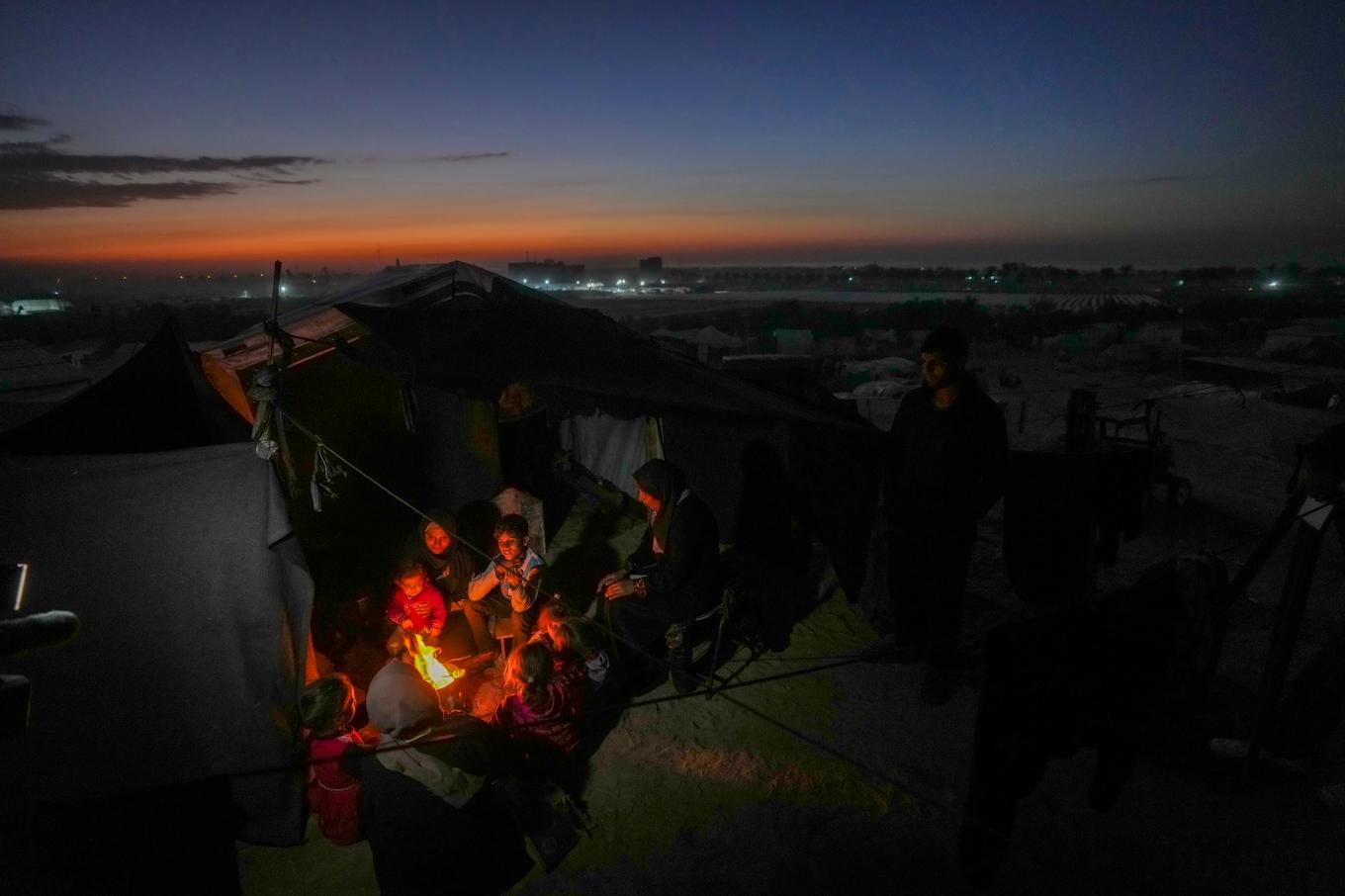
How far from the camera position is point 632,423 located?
8234 millimetres

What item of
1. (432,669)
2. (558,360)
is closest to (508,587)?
(432,669)

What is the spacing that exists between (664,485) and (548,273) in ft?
400

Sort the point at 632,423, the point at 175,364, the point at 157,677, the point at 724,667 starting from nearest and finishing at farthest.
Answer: the point at 157,677 → the point at 175,364 → the point at 724,667 → the point at 632,423

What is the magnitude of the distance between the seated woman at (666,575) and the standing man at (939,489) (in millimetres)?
1350

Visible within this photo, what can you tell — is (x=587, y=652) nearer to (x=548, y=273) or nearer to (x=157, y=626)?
(x=157, y=626)

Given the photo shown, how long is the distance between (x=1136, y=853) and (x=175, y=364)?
20.3ft

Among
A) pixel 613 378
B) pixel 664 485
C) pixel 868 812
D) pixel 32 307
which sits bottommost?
pixel 868 812

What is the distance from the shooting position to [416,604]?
461cm

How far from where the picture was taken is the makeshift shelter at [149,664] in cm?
327

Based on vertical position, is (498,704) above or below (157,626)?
Result: below

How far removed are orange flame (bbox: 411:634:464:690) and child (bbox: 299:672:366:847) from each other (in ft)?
2.16

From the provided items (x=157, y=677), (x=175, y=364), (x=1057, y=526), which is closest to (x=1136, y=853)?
(x=1057, y=526)

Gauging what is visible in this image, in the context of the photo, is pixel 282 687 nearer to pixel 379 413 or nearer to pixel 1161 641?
pixel 379 413

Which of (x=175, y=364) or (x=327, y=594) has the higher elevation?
(x=175, y=364)
